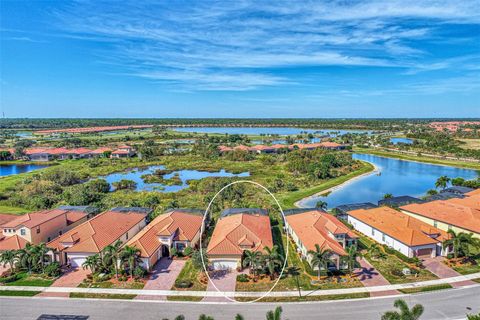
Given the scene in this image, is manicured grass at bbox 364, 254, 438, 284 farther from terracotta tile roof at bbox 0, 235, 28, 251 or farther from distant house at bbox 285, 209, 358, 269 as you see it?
terracotta tile roof at bbox 0, 235, 28, 251

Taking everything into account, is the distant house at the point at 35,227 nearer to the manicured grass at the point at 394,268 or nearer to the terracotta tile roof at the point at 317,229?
the terracotta tile roof at the point at 317,229

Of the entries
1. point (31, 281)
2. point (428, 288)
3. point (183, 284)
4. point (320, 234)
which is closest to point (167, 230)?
point (183, 284)

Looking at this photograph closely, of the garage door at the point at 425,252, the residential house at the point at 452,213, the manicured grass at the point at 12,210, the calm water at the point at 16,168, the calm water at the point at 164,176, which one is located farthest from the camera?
the calm water at the point at 16,168

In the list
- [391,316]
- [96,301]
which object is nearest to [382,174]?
[391,316]

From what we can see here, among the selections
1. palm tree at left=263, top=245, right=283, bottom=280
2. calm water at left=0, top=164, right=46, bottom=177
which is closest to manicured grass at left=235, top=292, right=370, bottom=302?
palm tree at left=263, top=245, right=283, bottom=280

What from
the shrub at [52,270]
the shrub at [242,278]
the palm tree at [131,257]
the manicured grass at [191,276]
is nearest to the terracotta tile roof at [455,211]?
the shrub at [242,278]

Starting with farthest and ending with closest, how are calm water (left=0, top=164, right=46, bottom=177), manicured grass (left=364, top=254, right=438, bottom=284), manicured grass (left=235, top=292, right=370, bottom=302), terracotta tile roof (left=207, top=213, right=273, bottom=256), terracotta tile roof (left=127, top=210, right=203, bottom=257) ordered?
calm water (left=0, top=164, right=46, bottom=177), terracotta tile roof (left=127, top=210, right=203, bottom=257), terracotta tile roof (left=207, top=213, right=273, bottom=256), manicured grass (left=364, top=254, right=438, bottom=284), manicured grass (left=235, top=292, right=370, bottom=302)
